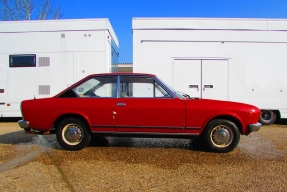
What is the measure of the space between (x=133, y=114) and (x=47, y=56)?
4635 mm

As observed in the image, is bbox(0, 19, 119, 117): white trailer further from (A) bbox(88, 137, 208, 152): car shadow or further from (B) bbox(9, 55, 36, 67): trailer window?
(A) bbox(88, 137, 208, 152): car shadow

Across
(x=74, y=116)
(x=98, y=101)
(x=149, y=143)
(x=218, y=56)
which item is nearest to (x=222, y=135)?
(x=149, y=143)

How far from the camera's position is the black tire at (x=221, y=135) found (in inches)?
174

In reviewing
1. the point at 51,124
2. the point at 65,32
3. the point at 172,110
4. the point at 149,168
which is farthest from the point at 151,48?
the point at 149,168

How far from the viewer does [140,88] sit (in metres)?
4.75

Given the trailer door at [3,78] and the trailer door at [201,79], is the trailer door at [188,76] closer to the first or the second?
the trailer door at [201,79]

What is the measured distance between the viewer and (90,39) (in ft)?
24.6

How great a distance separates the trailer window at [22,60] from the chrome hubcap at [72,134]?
406 cm

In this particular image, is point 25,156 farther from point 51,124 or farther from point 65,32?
point 65,32

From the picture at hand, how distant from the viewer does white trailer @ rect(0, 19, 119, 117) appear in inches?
296

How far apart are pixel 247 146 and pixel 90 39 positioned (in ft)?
17.5

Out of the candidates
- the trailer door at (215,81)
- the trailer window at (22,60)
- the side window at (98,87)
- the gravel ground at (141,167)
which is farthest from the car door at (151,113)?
the trailer window at (22,60)

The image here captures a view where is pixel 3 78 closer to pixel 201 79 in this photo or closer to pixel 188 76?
pixel 188 76

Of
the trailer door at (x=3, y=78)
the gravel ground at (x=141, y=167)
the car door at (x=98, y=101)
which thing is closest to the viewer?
the gravel ground at (x=141, y=167)
